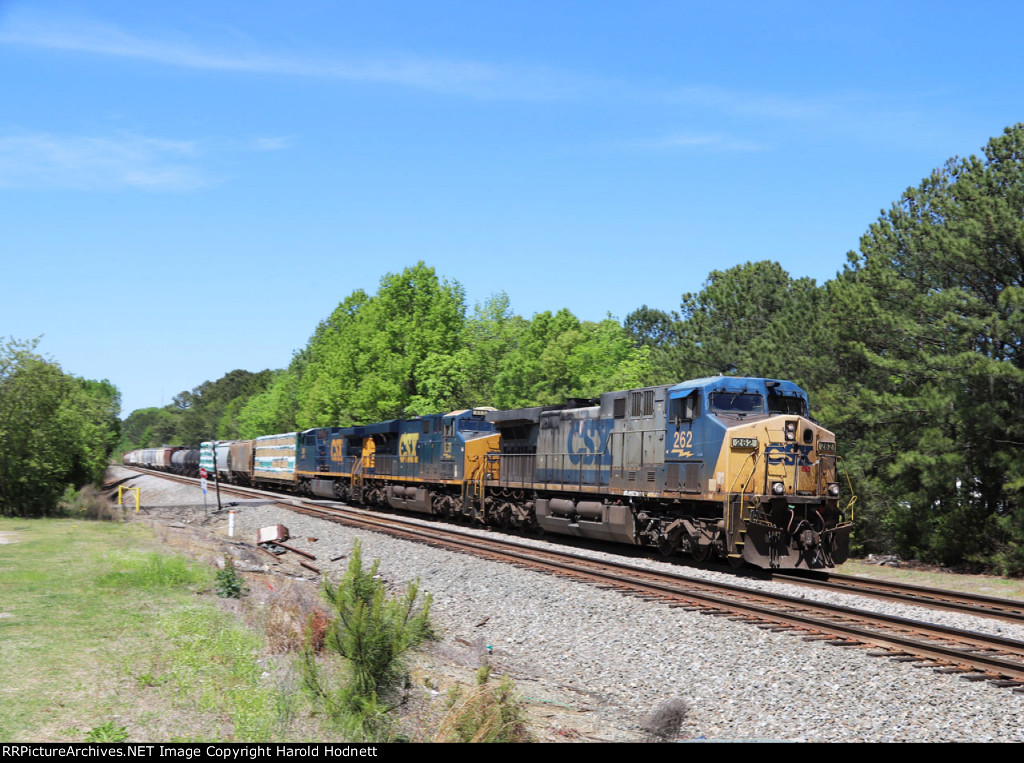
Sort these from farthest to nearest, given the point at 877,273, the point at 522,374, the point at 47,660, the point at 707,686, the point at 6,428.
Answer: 1. the point at 522,374
2. the point at 6,428
3. the point at 877,273
4. the point at 707,686
5. the point at 47,660

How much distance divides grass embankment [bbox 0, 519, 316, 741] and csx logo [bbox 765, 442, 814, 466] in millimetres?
10775

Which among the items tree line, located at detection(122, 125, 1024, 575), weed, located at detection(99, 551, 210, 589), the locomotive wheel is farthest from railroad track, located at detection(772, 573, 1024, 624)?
weed, located at detection(99, 551, 210, 589)

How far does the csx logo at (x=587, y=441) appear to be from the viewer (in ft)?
71.6

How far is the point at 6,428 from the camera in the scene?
28.6m

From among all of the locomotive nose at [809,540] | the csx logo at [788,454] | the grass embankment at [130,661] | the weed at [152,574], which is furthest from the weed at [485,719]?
the csx logo at [788,454]

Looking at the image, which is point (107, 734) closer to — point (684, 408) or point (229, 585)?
point (229, 585)

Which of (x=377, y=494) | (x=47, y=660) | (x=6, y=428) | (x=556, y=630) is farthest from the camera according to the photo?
(x=377, y=494)

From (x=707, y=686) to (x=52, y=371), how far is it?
89.8 feet

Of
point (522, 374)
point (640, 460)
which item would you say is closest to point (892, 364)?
point (640, 460)

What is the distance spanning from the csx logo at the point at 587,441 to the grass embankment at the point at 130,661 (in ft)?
33.5

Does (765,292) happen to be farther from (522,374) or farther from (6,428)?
(6,428)

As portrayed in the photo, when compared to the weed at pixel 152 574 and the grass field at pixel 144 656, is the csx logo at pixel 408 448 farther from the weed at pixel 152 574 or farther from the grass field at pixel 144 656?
the weed at pixel 152 574

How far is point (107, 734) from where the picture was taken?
21.6ft

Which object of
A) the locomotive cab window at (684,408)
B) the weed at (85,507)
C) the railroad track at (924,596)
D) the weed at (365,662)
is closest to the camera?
the weed at (365,662)
